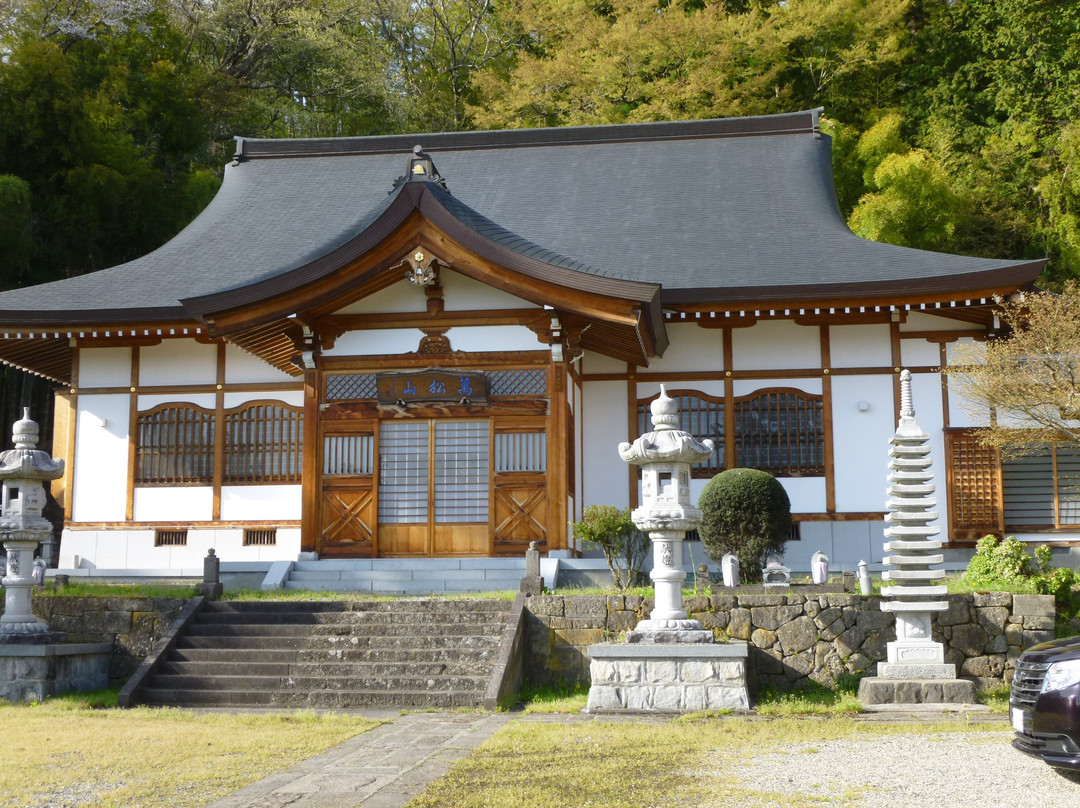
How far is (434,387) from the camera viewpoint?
14164mm

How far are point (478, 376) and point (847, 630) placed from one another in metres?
5.89

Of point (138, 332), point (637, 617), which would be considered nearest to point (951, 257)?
point (637, 617)

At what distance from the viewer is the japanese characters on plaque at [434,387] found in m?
14.1

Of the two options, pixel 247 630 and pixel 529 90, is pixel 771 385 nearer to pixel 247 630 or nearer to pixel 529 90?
pixel 247 630

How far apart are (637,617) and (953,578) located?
514 cm

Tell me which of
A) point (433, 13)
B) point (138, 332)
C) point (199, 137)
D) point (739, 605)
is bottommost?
point (739, 605)

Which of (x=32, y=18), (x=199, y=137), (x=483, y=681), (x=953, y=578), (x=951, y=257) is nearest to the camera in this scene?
(x=483, y=681)

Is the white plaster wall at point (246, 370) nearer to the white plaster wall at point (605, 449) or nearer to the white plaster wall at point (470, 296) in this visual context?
the white plaster wall at point (470, 296)

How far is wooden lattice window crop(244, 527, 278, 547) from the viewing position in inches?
612

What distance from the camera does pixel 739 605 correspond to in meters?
10.5

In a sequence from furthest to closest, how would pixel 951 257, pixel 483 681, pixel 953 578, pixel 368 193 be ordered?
pixel 368 193, pixel 951 257, pixel 953 578, pixel 483 681

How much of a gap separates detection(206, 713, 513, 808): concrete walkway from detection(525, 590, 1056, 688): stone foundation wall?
251 centimetres

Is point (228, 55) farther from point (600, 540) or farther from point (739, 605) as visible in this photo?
point (739, 605)

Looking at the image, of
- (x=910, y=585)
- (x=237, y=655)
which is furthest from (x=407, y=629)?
(x=910, y=585)
